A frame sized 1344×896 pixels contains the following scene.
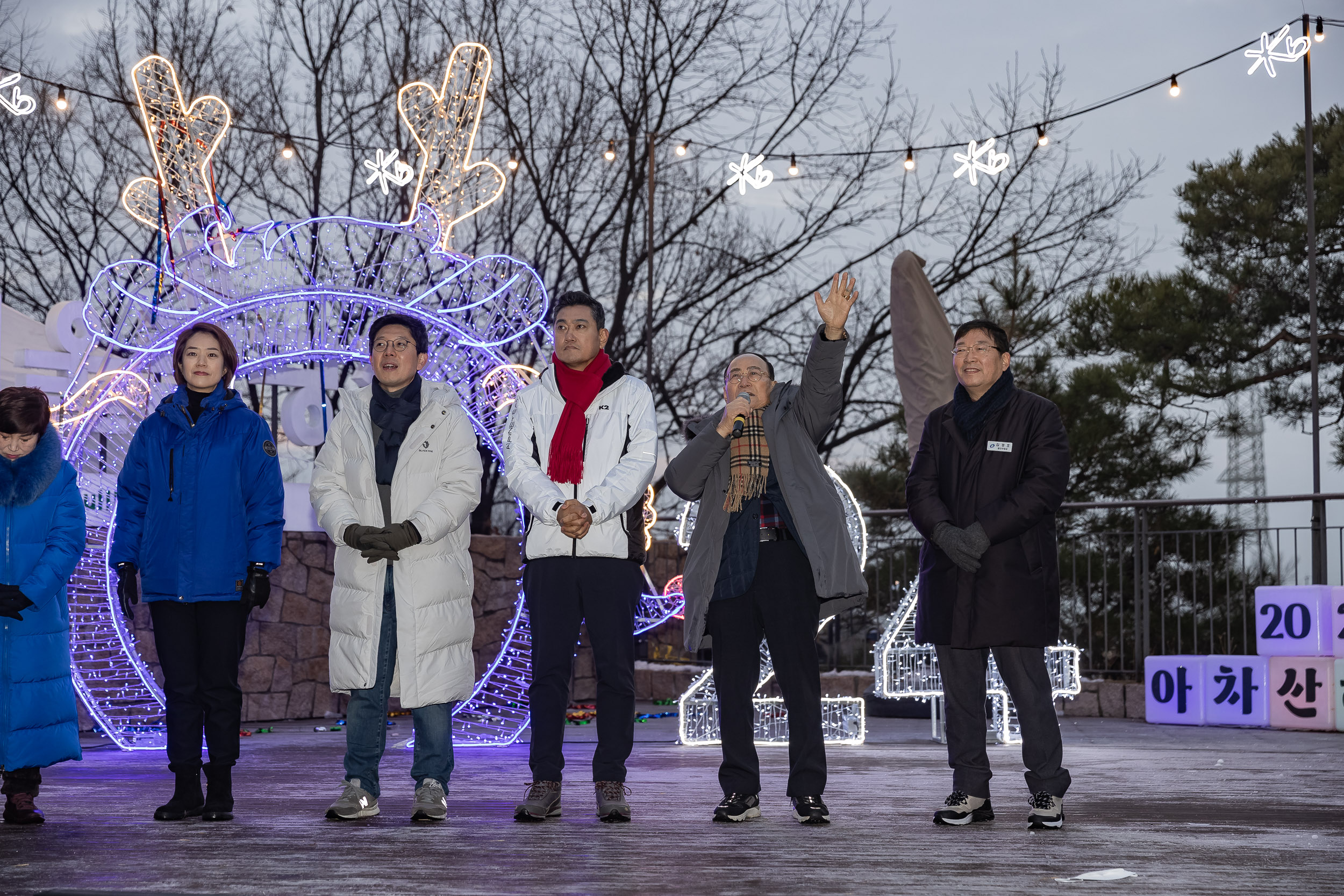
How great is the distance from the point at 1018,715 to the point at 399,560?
6.47 ft

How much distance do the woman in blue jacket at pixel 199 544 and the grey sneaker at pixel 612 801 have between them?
1.11 meters

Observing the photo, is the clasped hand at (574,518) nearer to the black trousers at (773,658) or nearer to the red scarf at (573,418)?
the red scarf at (573,418)

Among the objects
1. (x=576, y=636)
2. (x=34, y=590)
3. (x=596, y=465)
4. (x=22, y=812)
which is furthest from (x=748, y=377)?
Answer: (x=22, y=812)

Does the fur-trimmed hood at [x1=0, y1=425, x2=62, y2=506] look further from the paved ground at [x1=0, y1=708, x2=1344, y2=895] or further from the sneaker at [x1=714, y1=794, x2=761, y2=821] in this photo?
the sneaker at [x1=714, y1=794, x2=761, y2=821]

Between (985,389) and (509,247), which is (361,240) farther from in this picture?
(509,247)

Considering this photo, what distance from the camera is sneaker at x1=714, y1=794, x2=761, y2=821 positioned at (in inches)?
163

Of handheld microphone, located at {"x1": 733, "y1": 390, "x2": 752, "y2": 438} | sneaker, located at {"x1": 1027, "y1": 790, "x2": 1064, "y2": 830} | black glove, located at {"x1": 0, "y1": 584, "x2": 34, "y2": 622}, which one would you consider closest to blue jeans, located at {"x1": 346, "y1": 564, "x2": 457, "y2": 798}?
black glove, located at {"x1": 0, "y1": 584, "x2": 34, "y2": 622}

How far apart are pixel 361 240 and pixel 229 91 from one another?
413 inches

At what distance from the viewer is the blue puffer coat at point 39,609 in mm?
4250

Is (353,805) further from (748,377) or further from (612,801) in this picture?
(748,377)

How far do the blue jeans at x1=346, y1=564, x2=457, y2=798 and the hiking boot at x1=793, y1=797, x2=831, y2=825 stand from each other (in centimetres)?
107

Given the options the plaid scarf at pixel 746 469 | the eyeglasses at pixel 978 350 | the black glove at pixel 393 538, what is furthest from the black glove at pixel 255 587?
the eyeglasses at pixel 978 350

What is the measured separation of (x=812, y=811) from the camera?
407cm

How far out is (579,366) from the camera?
451cm
